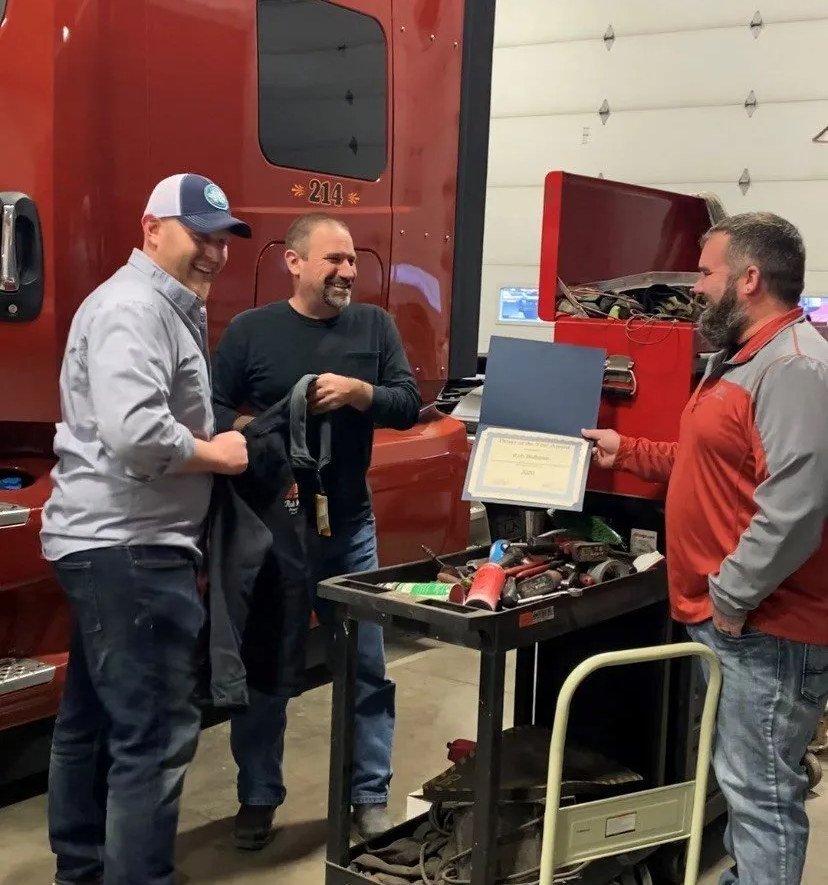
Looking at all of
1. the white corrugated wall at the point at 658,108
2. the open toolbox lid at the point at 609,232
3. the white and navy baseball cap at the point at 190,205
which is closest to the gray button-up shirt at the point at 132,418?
the white and navy baseball cap at the point at 190,205

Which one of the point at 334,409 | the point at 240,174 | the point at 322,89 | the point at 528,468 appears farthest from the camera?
the point at 322,89

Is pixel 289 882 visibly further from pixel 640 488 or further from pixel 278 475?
pixel 640 488

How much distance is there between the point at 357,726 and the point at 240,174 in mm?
1624

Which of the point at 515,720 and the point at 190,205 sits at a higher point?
the point at 190,205

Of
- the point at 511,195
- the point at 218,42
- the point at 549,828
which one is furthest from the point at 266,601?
the point at 511,195

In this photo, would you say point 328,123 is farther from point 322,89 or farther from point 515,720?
point 515,720

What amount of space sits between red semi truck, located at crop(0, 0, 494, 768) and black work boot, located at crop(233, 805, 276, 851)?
1.92 ft

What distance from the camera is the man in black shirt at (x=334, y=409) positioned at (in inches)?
105

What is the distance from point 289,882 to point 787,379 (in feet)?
5.52

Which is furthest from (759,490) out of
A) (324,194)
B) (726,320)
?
Answer: (324,194)

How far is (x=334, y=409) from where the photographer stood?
2.58m

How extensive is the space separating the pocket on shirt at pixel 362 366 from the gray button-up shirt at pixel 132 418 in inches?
18.9

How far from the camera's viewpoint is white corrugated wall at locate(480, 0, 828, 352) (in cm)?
733

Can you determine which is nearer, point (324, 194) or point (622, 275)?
point (622, 275)
